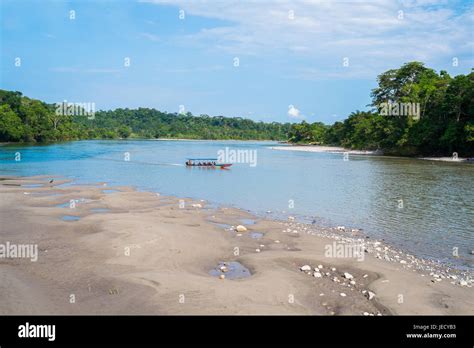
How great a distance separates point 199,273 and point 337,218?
12.3 m

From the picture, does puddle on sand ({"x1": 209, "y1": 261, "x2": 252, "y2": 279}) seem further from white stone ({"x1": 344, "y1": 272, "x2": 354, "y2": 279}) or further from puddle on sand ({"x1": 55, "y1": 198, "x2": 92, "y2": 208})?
puddle on sand ({"x1": 55, "y1": 198, "x2": 92, "y2": 208})

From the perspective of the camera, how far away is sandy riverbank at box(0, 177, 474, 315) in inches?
401

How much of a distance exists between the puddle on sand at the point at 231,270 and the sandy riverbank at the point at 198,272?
18 centimetres

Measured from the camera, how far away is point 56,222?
19.4 meters

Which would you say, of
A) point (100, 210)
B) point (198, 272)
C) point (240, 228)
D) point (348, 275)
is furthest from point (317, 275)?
point (100, 210)

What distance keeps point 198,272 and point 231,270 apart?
1166 mm

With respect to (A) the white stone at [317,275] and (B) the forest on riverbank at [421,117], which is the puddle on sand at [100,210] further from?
(B) the forest on riverbank at [421,117]

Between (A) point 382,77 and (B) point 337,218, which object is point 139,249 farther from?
(A) point 382,77

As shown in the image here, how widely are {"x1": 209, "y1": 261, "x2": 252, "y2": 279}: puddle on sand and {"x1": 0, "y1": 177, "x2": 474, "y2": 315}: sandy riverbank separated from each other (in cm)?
18

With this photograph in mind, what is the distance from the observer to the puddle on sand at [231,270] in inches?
509
